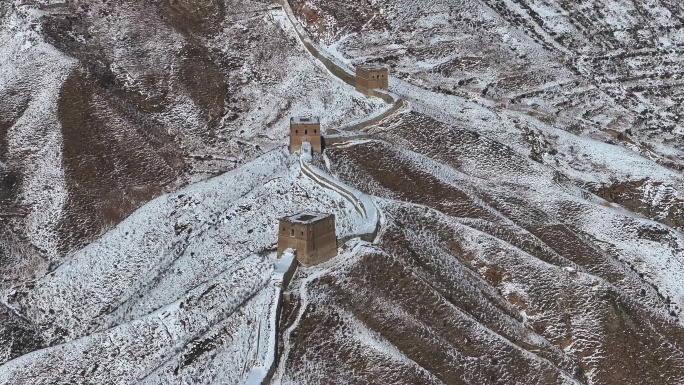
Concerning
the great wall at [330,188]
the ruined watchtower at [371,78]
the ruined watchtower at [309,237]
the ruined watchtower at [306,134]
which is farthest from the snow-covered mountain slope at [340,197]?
the ruined watchtower at [371,78]

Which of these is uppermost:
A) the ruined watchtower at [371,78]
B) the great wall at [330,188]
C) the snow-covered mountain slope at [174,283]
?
the ruined watchtower at [371,78]

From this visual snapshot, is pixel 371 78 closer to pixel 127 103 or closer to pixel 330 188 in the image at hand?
pixel 330 188

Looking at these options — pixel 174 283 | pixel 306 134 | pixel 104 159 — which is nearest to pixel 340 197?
pixel 306 134

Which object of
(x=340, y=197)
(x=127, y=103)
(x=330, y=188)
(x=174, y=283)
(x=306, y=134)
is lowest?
(x=174, y=283)

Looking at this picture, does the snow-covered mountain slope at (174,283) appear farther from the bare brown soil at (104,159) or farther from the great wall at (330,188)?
the bare brown soil at (104,159)

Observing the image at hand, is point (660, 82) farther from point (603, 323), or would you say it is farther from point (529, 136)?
point (603, 323)

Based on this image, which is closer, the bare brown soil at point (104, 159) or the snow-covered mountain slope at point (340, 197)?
the snow-covered mountain slope at point (340, 197)

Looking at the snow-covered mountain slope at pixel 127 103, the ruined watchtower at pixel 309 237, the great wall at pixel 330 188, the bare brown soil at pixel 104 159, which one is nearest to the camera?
the great wall at pixel 330 188

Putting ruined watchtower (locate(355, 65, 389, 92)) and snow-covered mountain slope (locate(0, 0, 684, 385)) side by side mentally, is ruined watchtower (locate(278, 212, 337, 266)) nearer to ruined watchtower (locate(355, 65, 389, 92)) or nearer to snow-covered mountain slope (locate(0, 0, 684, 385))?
snow-covered mountain slope (locate(0, 0, 684, 385))
